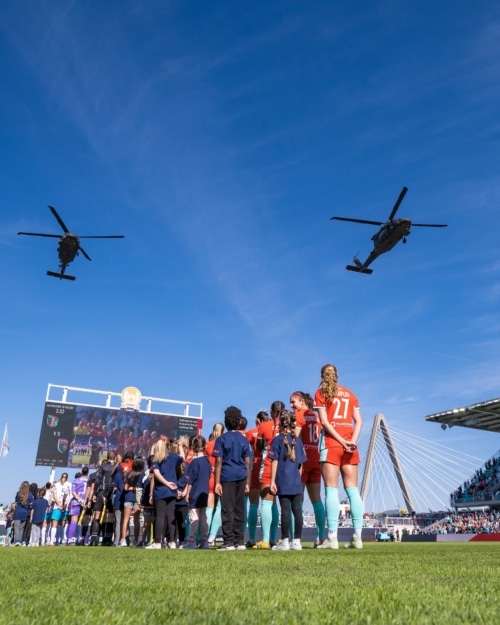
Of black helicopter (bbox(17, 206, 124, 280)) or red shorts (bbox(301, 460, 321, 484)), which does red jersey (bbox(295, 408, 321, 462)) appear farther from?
black helicopter (bbox(17, 206, 124, 280))

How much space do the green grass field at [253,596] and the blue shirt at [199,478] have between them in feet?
14.4

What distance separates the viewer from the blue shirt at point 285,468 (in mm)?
6199

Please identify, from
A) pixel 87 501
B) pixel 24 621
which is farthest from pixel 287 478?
pixel 87 501

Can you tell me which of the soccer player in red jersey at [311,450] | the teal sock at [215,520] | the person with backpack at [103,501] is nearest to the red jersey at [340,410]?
the soccer player in red jersey at [311,450]

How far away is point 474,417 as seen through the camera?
38.1 meters

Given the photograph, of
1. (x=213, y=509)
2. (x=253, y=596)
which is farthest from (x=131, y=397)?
(x=253, y=596)

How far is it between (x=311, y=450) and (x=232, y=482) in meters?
1.39

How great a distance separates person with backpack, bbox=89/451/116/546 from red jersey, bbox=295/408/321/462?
502cm

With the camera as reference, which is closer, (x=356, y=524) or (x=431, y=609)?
(x=431, y=609)

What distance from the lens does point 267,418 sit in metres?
8.55

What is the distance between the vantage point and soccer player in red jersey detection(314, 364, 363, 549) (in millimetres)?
6340

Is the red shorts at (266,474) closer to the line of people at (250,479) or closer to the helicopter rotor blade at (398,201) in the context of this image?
the line of people at (250,479)

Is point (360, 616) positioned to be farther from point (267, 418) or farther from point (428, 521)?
point (428, 521)

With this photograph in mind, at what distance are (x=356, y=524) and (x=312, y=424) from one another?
1.48 meters
